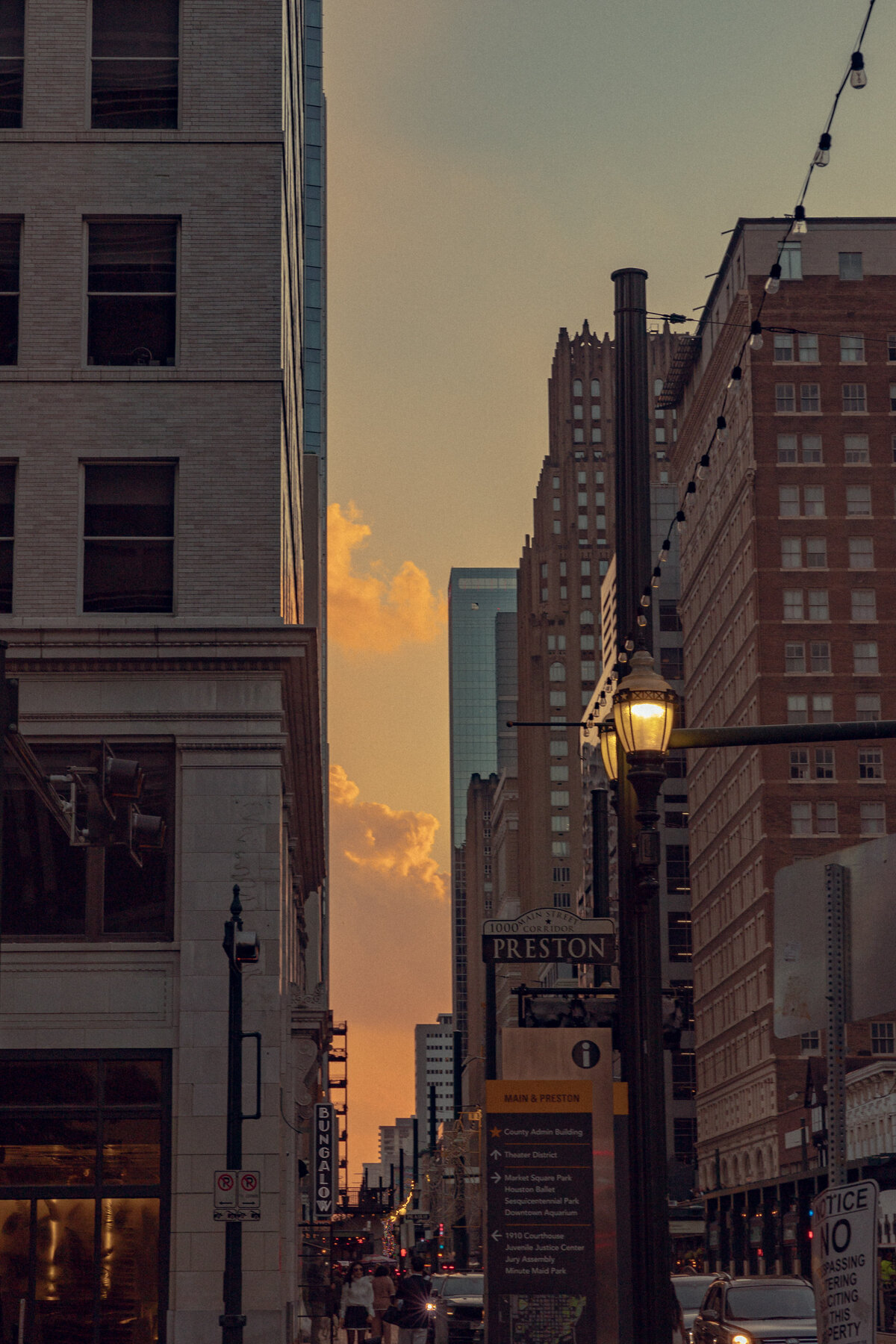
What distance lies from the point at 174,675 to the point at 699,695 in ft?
322

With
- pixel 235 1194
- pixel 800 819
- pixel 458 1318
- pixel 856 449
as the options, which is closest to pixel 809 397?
pixel 856 449

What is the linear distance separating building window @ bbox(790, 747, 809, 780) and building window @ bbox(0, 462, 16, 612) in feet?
253

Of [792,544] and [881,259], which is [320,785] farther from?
[881,259]

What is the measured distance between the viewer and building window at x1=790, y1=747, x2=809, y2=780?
102000 mm

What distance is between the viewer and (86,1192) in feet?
87.1

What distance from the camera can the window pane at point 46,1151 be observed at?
26594 mm

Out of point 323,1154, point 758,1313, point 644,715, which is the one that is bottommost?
point 758,1313

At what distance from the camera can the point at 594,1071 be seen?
17.8m

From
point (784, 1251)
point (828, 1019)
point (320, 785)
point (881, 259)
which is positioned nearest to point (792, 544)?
point (881, 259)

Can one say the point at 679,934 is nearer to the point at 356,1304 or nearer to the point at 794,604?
the point at 794,604

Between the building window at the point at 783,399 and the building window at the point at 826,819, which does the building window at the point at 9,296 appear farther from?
the building window at the point at 783,399

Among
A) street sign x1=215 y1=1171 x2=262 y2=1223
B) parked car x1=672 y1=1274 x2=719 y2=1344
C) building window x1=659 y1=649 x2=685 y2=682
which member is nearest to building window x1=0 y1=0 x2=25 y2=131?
street sign x1=215 y1=1171 x2=262 y2=1223

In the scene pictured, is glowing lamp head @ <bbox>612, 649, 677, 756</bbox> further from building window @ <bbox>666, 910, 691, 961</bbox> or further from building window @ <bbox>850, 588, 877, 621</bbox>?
building window @ <bbox>666, 910, 691, 961</bbox>

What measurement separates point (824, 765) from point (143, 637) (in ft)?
258
